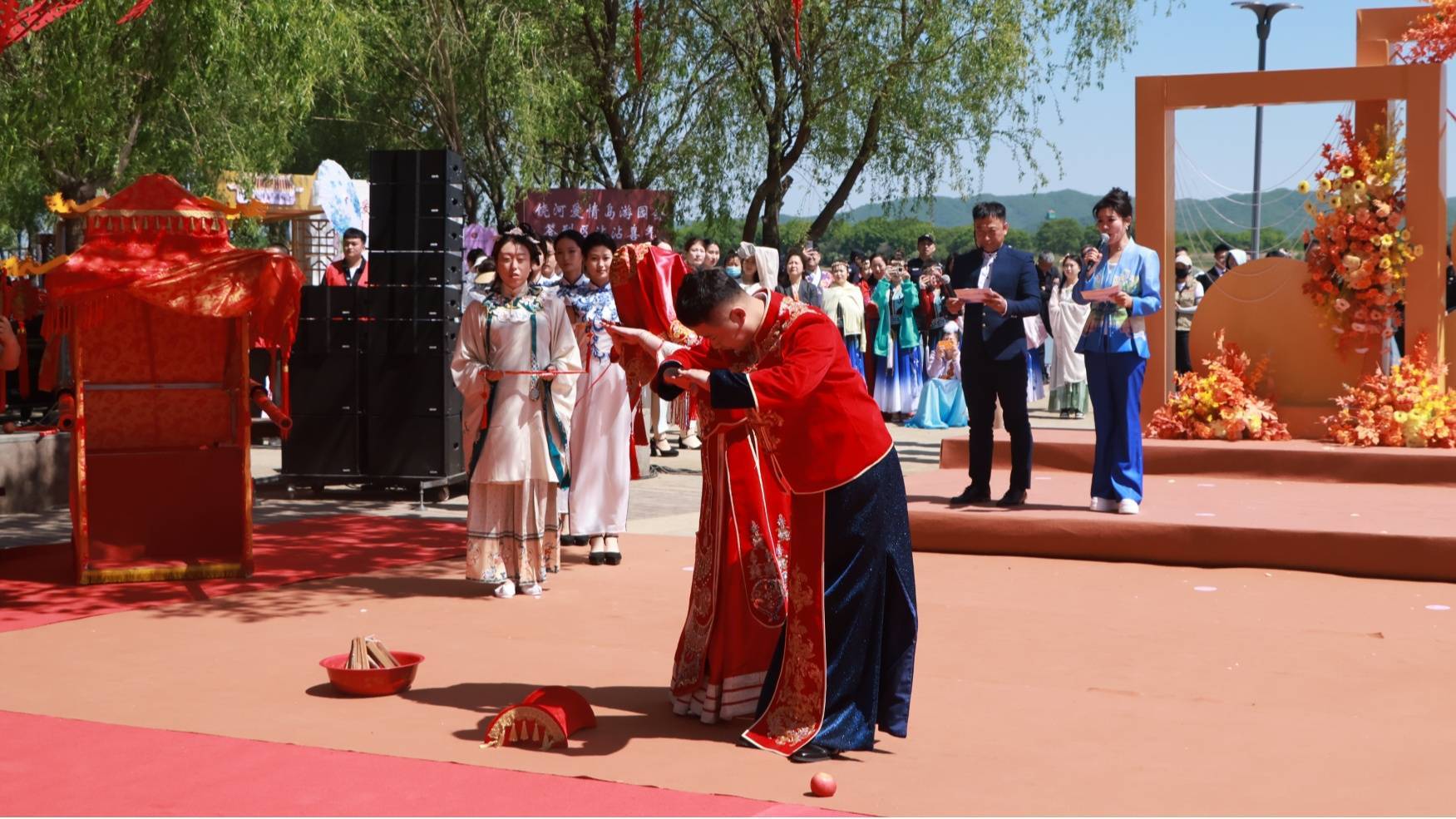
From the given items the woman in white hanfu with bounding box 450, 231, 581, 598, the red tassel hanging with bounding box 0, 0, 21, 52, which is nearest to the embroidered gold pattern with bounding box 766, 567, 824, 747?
the woman in white hanfu with bounding box 450, 231, 581, 598

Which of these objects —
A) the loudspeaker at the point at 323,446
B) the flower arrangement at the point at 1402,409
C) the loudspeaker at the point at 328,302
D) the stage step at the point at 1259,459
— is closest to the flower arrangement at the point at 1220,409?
the stage step at the point at 1259,459

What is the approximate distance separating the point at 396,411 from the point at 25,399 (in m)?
5.51

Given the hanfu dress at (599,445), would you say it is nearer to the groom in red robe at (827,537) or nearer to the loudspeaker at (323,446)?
the loudspeaker at (323,446)

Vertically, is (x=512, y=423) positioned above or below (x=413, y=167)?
below

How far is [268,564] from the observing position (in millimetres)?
8836

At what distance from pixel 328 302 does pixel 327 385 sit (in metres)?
0.61

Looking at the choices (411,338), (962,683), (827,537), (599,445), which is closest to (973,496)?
(599,445)

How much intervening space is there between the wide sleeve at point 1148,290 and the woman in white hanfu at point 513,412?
3321mm

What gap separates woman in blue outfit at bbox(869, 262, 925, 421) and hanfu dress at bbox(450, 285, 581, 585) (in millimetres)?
10369

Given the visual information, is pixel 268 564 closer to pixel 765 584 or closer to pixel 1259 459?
pixel 765 584

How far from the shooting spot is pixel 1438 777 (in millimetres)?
4727

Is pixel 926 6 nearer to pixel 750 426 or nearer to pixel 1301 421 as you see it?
pixel 1301 421

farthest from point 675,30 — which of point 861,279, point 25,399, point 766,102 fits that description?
point 25,399

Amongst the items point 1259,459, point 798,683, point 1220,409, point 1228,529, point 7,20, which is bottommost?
point 798,683
